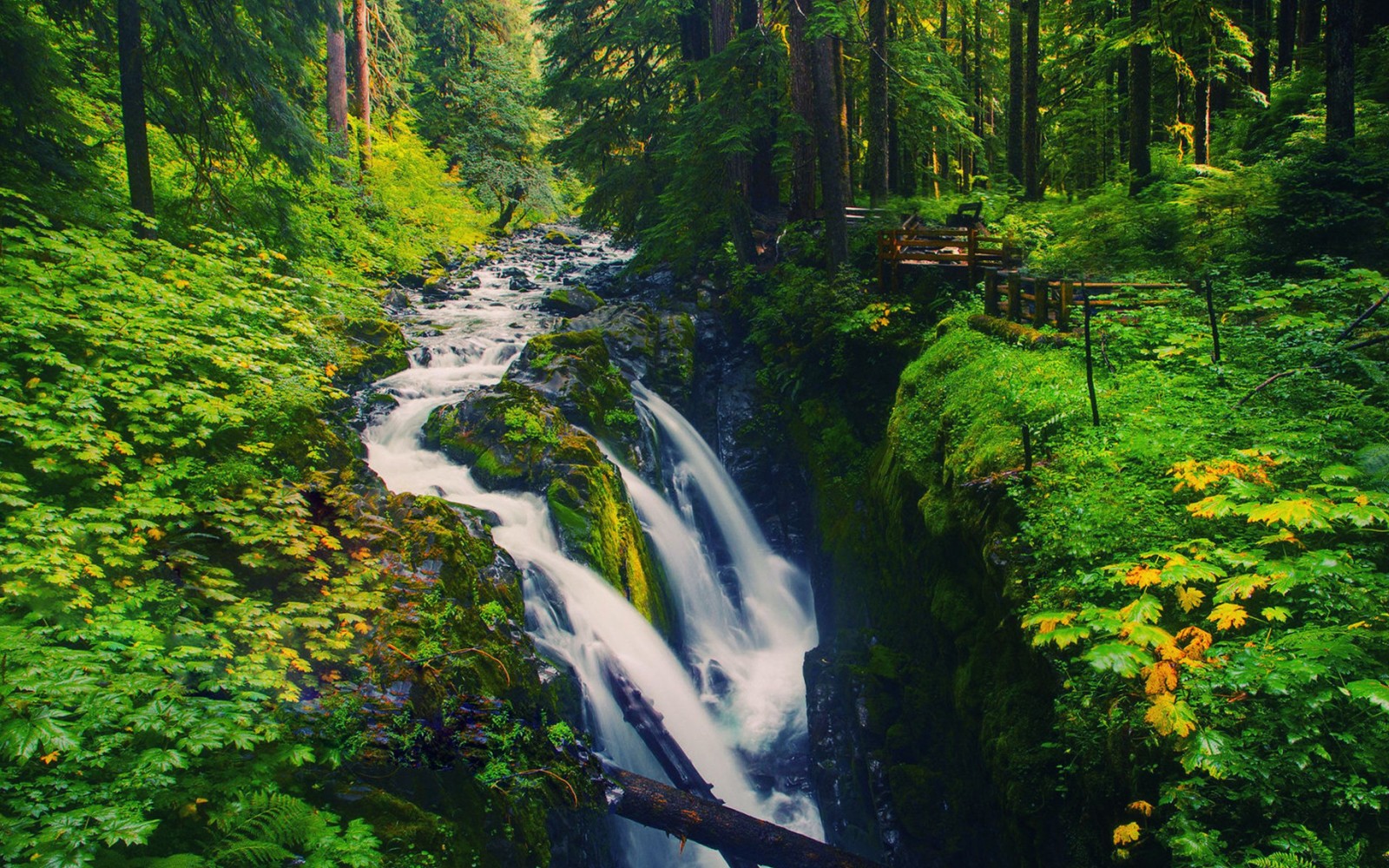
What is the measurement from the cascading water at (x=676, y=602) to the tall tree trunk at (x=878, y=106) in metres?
8.79

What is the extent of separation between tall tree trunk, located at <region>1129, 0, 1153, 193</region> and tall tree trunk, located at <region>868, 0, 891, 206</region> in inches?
213

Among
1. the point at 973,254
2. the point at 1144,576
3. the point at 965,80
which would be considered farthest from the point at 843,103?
the point at 1144,576

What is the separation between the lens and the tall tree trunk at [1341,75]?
1015 cm

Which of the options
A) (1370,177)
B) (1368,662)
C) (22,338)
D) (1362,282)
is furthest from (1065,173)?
(22,338)

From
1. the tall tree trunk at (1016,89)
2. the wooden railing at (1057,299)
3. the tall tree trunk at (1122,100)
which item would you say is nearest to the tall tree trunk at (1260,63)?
the tall tree trunk at (1122,100)

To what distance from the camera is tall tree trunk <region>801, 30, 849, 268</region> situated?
45.1 feet

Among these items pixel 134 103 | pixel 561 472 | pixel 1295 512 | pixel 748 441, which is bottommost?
pixel 748 441

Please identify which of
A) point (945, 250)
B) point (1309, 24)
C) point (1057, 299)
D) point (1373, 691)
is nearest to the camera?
point (1373, 691)

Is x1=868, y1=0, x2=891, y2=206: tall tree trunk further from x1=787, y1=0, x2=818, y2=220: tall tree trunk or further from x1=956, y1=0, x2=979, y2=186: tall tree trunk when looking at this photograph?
x1=956, y1=0, x2=979, y2=186: tall tree trunk

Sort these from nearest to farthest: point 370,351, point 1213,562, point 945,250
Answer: point 1213,562 < point 945,250 < point 370,351

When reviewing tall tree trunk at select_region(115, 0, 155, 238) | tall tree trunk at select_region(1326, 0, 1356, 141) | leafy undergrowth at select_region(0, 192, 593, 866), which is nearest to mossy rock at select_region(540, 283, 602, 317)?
tall tree trunk at select_region(115, 0, 155, 238)

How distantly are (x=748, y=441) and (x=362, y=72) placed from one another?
1553cm

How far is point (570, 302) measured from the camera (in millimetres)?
19250

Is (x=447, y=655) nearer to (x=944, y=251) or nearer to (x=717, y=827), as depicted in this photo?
(x=717, y=827)
